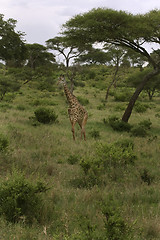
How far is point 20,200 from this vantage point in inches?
131

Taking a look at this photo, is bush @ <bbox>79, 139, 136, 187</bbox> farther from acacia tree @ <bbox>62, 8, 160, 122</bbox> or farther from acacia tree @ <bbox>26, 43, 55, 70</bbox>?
acacia tree @ <bbox>26, 43, 55, 70</bbox>

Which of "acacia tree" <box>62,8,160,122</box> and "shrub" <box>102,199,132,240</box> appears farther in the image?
"acacia tree" <box>62,8,160,122</box>

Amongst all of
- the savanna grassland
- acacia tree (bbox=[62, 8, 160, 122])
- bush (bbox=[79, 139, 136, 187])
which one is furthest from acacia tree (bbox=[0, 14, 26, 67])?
bush (bbox=[79, 139, 136, 187])

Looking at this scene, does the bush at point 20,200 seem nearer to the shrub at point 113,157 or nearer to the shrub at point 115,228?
the shrub at point 115,228

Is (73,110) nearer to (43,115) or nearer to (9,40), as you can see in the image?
(43,115)

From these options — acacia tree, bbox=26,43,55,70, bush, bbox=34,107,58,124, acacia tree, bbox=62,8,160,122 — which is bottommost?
bush, bbox=34,107,58,124

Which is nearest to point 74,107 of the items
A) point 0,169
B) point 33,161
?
point 33,161

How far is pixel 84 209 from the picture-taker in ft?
11.4

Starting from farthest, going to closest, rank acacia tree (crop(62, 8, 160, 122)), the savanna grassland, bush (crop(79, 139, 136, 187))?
1. acacia tree (crop(62, 8, 160, 122))
2. bush (crop(79, 139, 136, 187))
3. the savanna grassland

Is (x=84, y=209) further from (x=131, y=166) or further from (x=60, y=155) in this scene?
(x=60, y=155)

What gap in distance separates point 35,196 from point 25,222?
0.44 metres

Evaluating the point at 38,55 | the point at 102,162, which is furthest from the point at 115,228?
the point at 38,55

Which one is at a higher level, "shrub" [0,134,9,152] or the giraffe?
the giraffe

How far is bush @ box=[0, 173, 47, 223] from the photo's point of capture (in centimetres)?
310
